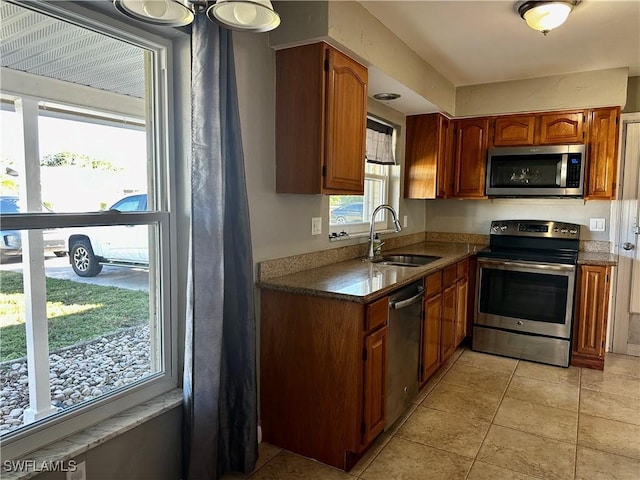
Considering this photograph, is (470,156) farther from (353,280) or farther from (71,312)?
(71,312)

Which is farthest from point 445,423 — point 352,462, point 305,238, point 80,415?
point 80,415

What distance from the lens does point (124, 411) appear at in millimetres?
1774

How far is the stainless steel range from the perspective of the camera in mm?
3438

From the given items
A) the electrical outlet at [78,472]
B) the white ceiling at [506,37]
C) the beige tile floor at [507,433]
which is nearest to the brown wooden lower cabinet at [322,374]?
the beige tile floor at [507,433]

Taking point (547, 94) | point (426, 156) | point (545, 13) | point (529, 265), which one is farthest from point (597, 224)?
point (545, 13)

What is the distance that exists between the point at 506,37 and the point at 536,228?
6.03ft

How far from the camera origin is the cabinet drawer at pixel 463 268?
Answer: 11.4ft

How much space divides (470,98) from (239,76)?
2.63 metres

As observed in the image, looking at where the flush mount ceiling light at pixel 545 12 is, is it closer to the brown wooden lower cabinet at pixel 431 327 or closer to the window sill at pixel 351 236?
the brown wooden lower cabinet at pixel 431 327

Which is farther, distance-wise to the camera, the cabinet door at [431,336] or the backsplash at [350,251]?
the cabinet door at [431,336]

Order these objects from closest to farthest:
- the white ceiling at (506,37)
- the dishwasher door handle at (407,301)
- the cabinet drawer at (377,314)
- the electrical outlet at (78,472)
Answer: the electrical outlet at (78,472), the cabinet drawer at (377,314), the dishwasher door handle at (407,301), the white ceiling at (506,37)

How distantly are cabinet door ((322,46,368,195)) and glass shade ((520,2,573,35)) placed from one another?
0.93 metres

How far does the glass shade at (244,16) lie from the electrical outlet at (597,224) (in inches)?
141

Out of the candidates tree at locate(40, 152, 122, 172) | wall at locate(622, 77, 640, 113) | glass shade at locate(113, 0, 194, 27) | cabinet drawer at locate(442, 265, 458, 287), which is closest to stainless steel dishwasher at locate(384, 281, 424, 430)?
cabinet drawer at locate(442, 265, 458, 287)
